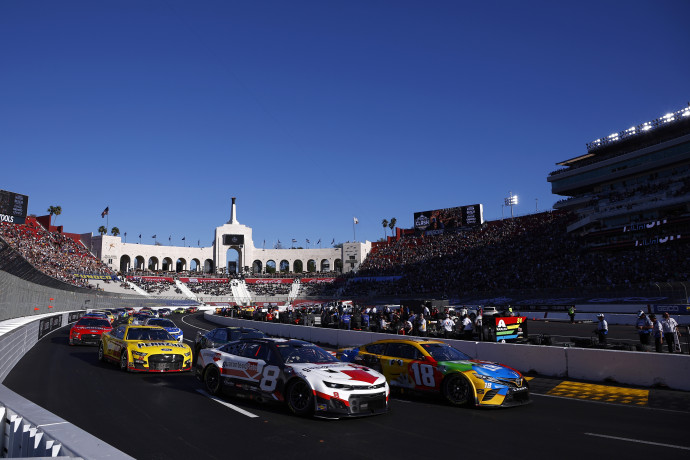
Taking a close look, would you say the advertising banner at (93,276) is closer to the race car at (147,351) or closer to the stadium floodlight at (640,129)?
the race car at (147,351)

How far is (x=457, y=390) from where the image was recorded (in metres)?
9.88

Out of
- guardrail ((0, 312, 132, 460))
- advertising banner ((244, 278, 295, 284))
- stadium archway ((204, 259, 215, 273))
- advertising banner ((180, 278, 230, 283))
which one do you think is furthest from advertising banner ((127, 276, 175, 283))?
guardrail ((0, 312, 132, 460))

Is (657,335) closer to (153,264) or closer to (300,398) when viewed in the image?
(300,398)

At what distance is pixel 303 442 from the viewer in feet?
23.0

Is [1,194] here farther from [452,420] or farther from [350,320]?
[452,420]

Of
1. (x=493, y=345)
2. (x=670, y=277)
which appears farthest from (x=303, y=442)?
(x=670, y=277)

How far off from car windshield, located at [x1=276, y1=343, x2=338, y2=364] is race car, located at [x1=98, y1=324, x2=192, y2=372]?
206 inches

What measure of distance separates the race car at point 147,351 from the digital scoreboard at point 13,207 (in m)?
65.2

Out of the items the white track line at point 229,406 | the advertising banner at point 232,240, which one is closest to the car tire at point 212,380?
the white track line at point 229,406

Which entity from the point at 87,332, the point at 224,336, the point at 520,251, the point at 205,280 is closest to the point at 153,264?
the point at 205,280

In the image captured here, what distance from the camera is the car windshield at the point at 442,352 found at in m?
10.5

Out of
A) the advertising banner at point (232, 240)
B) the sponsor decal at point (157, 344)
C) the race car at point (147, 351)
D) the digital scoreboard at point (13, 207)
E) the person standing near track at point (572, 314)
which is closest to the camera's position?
the race car at point (147, 351)

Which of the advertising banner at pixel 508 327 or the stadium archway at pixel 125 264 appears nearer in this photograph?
the advertising banner at pixel 508 327

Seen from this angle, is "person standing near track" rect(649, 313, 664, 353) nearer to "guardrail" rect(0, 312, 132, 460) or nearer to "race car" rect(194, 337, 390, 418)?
"race car" rect(194, 337, 390, 418)
